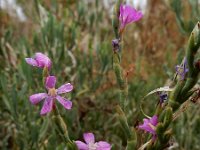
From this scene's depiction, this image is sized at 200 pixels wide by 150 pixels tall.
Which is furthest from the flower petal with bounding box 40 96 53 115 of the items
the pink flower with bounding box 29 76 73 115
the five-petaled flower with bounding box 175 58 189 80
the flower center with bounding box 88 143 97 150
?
the five-petaled flower with bounding box 175 58 189 80

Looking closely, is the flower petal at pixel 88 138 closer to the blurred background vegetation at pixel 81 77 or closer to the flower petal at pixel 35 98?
the flower petal at pixel 35 98

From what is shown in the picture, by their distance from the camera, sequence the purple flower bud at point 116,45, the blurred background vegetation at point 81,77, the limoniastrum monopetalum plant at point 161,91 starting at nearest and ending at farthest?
the limoniastrum monopetalum plant at point 161,91 → the purple flower bud at point 116,45 → the blurred background vegetation at point 81,77

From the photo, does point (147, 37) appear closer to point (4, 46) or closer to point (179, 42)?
point (179, 42)

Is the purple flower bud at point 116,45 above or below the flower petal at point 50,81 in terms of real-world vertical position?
above

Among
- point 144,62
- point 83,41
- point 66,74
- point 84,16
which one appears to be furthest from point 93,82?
point 144,62

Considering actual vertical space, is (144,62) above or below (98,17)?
below

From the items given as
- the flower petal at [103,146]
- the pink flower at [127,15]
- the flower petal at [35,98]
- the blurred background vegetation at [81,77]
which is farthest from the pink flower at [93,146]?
the blurred background vegetation at [81,77]

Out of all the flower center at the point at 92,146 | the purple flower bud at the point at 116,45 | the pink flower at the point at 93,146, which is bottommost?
the flower center at the point at 92,146
